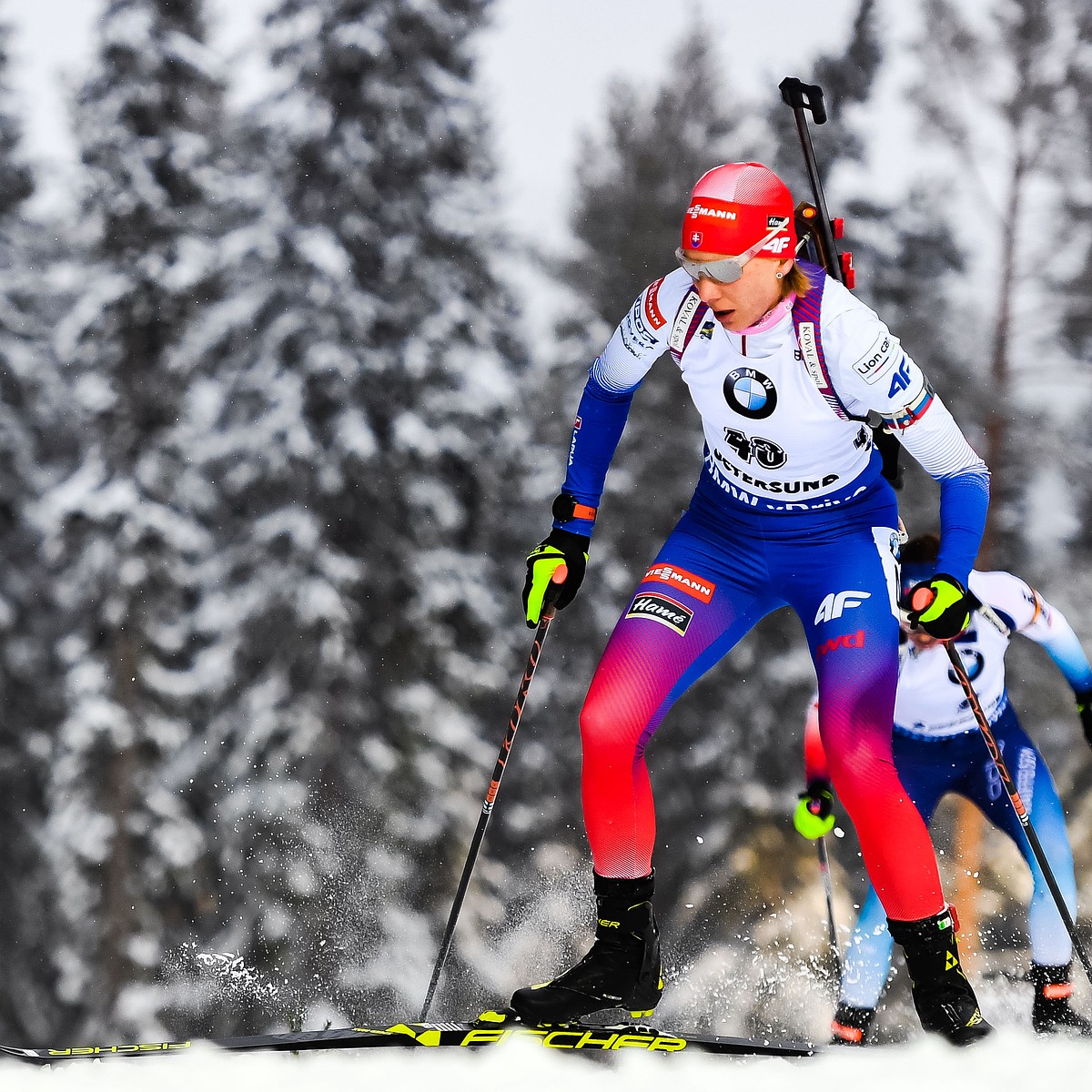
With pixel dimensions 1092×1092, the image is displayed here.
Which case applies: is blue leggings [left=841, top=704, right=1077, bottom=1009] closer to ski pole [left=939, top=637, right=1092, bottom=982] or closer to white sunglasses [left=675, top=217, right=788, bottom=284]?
ski pole [left=939, top=637, right=1092, bottom=982]

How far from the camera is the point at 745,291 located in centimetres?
328

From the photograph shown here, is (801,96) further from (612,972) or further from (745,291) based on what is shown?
(612,972)

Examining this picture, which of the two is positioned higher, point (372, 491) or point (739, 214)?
point (739, 214)

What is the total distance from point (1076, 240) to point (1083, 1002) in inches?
442

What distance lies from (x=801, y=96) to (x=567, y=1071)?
318 cm

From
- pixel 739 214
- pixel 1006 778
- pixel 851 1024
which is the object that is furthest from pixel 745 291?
pixel 851 1024

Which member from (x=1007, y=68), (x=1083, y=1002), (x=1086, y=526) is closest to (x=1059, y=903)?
(x=1083, y=1002)

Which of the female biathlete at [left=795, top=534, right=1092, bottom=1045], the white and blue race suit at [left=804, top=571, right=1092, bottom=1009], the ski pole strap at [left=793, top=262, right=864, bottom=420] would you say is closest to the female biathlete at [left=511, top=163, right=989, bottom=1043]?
the ski pole strap at [left=793, top=262, right=864, bottom=420]

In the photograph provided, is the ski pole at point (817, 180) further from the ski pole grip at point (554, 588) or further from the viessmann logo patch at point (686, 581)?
the ski pole grip at point (554, 588)

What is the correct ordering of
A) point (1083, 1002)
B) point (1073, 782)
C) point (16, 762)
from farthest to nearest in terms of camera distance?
point (16, 762) → point (1073, 782) → point (1083, 1002)

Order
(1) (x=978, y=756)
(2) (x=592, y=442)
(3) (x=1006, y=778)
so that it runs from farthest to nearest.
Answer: (1) (x=978, y=756) < (2) (x=592, y=442) < (3) (x=1006, y=778)

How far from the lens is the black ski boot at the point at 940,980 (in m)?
3.33

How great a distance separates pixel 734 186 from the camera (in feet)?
10.9

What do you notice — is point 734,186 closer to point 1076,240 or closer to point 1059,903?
point 1059,903
